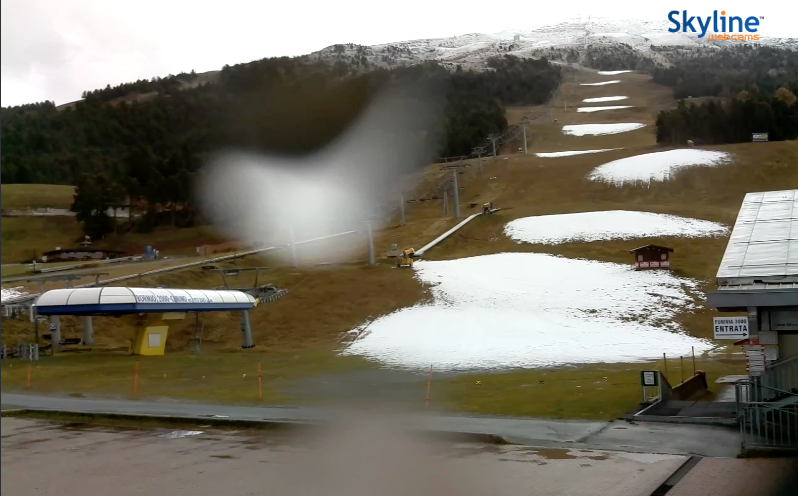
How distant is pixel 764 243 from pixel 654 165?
248 ft

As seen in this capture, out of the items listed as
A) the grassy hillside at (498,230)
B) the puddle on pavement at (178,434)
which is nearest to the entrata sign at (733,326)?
the puddle on pavement at (178,434)

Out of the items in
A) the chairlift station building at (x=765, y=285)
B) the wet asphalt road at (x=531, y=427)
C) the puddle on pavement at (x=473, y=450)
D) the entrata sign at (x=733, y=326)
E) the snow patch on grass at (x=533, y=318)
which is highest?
the chairlift station building at (x=765, y=285)

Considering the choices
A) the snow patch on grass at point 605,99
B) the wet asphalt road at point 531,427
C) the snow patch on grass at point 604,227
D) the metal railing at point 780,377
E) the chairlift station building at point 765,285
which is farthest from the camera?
the snow patch on grass at point 605,99

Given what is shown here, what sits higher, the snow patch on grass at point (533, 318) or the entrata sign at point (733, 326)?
the entrata sign at point (733, 326)

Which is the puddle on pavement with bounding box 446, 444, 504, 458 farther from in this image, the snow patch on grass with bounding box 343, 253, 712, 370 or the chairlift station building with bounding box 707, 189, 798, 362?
the snow patch on grass with bounding box 343, 253, 712, 370

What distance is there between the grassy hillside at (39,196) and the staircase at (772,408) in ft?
152

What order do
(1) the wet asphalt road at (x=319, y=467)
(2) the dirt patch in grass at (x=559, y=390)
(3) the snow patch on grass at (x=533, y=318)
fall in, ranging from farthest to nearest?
(3) the snow patch on grass at (x=533, y=318) → (2) the dirt patch in grass at (x=559, y=390) → (1) the wet asphalt road at (x=319, y=467)

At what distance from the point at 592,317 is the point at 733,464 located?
93.4 feet

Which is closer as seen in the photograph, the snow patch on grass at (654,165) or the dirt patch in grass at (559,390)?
the dirt patch in grass at (559,390)

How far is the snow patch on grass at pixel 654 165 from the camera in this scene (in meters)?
88.9

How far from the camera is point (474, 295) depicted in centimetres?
4647

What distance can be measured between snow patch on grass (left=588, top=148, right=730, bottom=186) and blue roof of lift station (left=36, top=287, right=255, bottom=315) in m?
59.8

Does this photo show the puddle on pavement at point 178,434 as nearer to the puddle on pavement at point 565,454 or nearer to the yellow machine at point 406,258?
the puddle on pavement at point 565,454

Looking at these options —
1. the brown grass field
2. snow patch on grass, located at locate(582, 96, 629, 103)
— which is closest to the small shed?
the brown grass field
